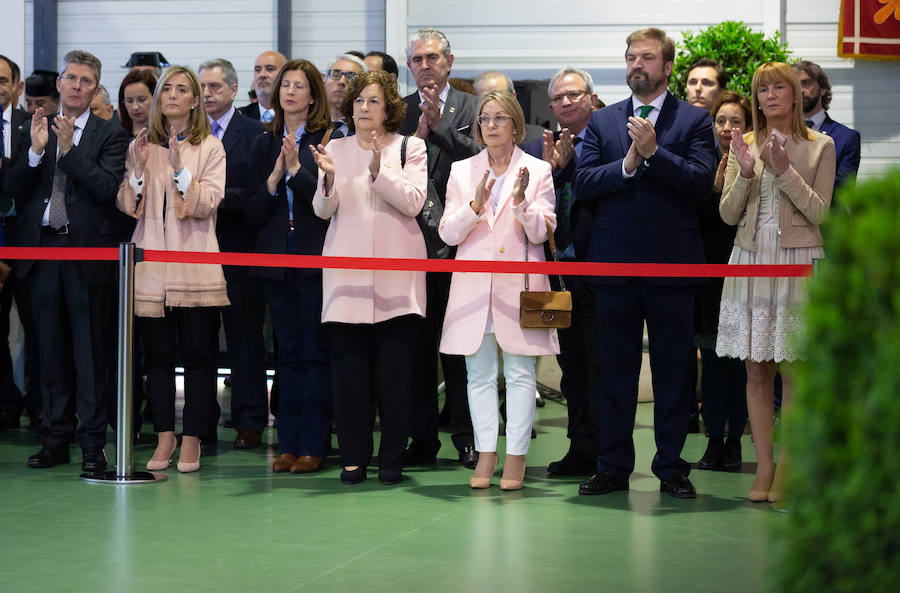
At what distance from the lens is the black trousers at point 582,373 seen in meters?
5.73

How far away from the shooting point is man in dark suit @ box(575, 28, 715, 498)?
5035 mm

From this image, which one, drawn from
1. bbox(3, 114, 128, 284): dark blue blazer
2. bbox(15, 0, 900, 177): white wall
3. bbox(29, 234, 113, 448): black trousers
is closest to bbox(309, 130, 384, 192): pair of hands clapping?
bbox(3, 114, 128, 284): dark blue blazer

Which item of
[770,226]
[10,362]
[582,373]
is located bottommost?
[10,362]

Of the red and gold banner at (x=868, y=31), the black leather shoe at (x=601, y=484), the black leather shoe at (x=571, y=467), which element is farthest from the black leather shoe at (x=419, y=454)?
the red and gold banner at (x=868, y=31)

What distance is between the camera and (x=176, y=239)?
5.53 meters

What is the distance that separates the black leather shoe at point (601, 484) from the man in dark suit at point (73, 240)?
2.36m

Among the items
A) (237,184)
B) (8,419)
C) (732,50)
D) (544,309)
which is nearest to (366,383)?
(544,309)

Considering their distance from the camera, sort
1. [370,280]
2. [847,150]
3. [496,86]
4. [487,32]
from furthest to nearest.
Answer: [487,32]
[496,86]
[847,150]
[370,280]

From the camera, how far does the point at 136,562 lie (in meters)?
3.88

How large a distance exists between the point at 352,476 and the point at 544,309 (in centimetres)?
119

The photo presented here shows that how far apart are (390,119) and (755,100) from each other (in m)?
1.67

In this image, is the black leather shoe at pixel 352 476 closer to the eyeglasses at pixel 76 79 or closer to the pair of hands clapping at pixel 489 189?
the pair of hands clapping at pixel 489 189

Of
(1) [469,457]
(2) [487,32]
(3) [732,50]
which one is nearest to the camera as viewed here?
(1) [469,457]

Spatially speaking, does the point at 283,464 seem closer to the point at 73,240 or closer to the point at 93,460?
the point at 93,460
